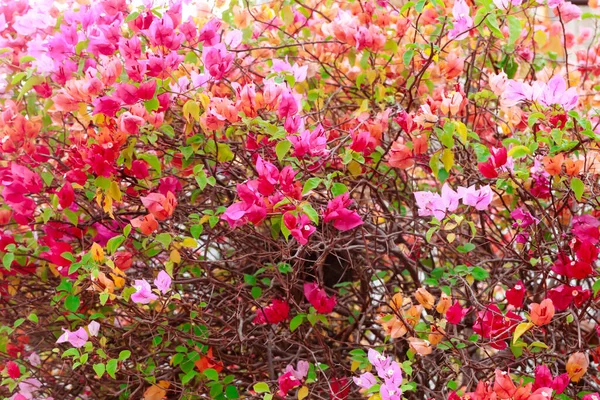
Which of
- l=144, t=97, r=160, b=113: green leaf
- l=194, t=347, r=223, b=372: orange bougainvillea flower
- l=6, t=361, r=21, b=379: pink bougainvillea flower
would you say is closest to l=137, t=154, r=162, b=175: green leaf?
l=144, t=97, r=160, b=113: green leaf

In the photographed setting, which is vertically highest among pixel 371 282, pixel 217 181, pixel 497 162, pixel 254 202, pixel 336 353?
pixel 497 162

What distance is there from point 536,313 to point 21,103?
1339 mm

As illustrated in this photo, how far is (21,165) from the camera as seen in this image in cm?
162

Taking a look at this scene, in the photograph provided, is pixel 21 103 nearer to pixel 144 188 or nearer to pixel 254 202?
pixel 144 188

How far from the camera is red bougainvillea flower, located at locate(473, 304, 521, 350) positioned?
1.48 metres

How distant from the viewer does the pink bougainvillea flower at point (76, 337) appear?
60.7 inches

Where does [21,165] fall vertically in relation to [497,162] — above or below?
below

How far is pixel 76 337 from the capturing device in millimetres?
1556

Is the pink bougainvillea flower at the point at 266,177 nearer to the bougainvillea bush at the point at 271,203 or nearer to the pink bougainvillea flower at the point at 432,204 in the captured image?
the bougainvillea bush at the point at 271,203

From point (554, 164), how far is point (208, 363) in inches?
35.0

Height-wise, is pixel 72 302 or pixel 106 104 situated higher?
pixel 106 104

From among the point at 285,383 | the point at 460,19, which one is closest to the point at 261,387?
the point at 285,383

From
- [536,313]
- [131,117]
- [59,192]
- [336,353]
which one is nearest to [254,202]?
[131,117]

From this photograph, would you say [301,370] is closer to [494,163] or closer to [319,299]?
[319,299]
